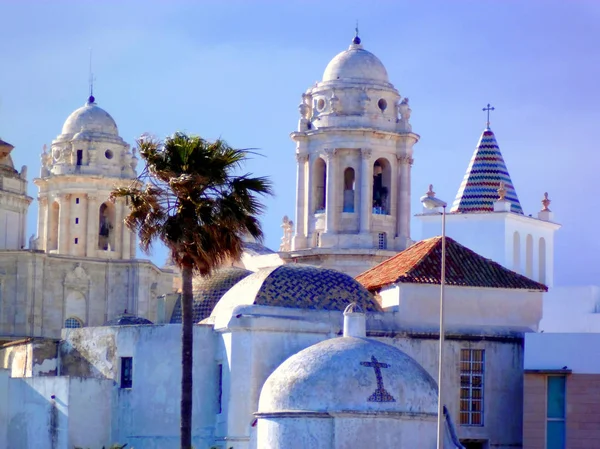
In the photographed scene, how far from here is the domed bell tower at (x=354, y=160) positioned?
238 ft

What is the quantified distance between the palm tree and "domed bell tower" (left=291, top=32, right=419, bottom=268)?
25.9 meters

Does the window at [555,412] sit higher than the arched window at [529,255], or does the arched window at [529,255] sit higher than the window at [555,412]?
the arched window at [529,255]

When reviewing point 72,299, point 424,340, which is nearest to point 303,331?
point 424,340

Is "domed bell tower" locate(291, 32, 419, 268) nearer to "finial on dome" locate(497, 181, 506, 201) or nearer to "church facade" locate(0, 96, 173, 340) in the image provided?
"finial on dome" locate(497, 181, 506, 201)

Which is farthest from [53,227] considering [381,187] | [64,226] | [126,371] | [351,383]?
[351,383]

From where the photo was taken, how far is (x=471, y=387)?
55094 millimetres

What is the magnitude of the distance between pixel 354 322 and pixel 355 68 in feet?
81.7

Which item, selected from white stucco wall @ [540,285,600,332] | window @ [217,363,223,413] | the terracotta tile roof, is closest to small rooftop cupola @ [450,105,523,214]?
white stucco wall @ [540,285,600,332]

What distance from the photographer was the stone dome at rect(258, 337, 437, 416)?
48094 millimetres

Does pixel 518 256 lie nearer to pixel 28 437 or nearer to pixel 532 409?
pixel 532 409

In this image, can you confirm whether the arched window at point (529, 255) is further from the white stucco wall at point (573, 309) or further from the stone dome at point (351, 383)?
the stone dome at point (351, 383)

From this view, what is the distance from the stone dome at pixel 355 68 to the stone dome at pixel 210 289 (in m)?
14.4

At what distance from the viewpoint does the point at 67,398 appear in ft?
173

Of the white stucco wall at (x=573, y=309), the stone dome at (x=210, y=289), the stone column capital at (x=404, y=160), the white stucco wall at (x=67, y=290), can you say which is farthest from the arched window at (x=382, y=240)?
the white stucco wall at (x=67, y=290)
